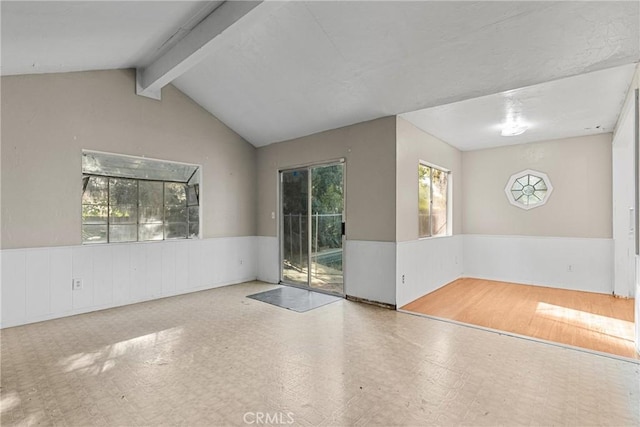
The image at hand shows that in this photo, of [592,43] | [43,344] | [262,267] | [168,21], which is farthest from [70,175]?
[592,43]

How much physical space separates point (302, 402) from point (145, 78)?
174 inches

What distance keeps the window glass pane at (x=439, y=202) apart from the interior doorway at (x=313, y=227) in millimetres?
1761

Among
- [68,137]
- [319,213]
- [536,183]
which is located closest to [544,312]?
[536,183]

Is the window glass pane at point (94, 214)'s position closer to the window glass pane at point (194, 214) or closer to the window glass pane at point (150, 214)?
the window glass pane at point (150, 214)

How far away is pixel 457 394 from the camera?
212cm

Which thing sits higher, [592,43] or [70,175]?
[592,43]

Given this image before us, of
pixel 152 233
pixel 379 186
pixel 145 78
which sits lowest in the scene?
pixel 152 233

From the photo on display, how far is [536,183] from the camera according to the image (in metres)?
5.52

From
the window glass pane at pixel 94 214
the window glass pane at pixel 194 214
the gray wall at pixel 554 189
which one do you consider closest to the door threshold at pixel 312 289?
the window glass pane at pixel 194 214

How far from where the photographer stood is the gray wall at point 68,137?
344 centimetres

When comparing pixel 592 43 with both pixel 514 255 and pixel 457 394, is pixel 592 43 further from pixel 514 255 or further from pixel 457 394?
pixel 514 255

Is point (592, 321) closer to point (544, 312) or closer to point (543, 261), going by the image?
point (544, 312)

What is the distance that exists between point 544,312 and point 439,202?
2.34m

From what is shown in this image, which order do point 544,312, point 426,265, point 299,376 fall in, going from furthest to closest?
point 426,265
point 544,312
point 299,376
